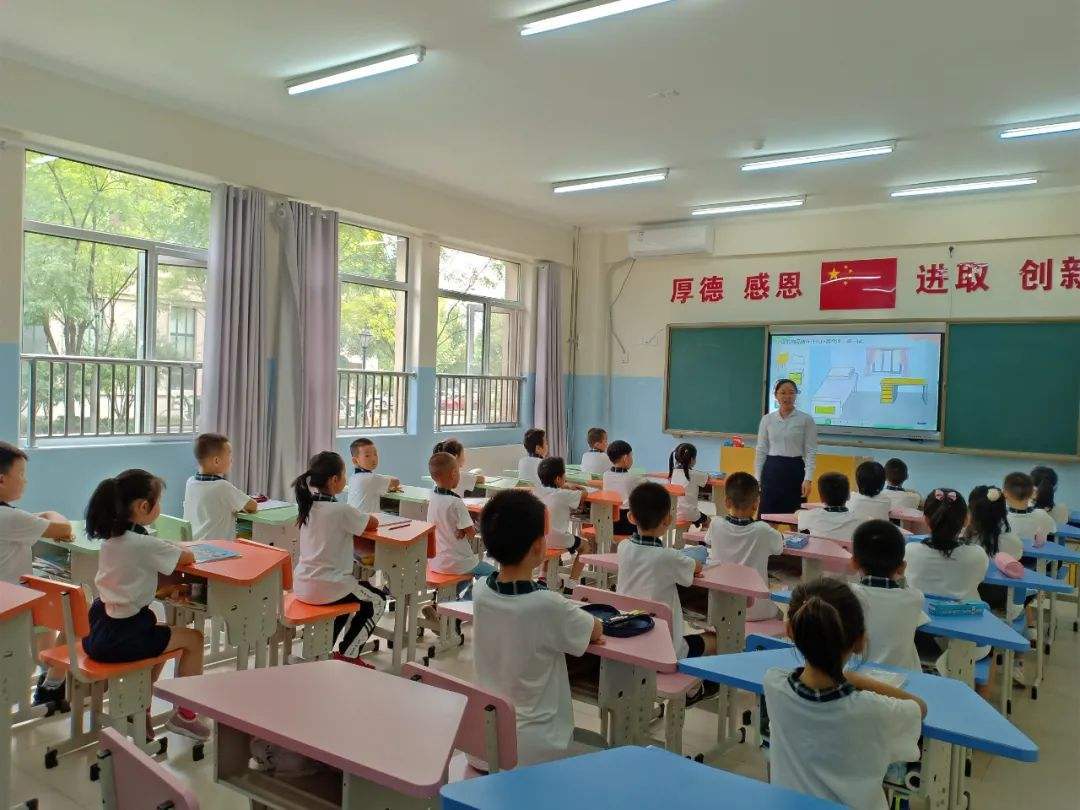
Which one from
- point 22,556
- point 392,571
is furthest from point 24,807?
point 392,571

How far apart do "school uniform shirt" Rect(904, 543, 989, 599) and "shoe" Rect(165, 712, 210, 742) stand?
2.69m

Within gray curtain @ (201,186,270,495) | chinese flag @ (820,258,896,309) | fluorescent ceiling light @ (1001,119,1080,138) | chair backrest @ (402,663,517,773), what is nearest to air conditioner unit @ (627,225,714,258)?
chinese flag @ (820,258,896,309)

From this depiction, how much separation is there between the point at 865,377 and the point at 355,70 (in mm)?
5199

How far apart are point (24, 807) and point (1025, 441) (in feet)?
23.0

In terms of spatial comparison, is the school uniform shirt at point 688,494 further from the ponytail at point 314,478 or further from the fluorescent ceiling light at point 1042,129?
the fluorescent ceiling light at point 1042,129

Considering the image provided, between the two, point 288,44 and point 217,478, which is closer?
point 217,478

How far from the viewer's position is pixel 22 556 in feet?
9.27

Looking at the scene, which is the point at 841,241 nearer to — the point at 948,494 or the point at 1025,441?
the point at 1025,441

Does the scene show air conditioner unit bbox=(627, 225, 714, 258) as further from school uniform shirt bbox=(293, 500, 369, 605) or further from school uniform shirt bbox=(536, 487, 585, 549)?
school uniform shirt bbox=(293, 500, 369, 605)

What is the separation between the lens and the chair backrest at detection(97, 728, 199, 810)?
3.68 feet

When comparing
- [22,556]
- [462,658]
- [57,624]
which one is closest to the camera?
[57,624]

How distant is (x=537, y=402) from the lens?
28.1 ft

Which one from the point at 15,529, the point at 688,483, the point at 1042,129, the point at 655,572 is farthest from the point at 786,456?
the point at 15,529

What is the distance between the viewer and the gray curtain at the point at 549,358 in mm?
8523
